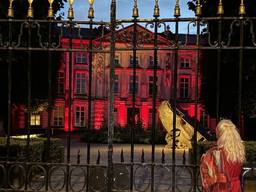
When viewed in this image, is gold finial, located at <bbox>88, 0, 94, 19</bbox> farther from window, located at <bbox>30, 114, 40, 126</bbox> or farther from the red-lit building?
window, located at <bbox>30, 114, 40, 126</bbox>

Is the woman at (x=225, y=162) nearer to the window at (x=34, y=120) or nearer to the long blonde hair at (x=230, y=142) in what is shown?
the long blonde hair at (x=230, y=142)

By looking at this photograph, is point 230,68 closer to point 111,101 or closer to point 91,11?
point 111,101

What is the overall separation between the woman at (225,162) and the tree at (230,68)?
11.8 m

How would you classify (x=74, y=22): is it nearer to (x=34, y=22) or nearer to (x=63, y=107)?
(x=34, y=22)

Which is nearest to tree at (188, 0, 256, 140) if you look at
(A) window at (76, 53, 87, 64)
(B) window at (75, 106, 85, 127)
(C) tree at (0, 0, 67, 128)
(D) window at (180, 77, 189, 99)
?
(C) tree at (0, 0, 67, 128)

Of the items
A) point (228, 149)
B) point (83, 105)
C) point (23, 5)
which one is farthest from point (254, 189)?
point (83, 105)

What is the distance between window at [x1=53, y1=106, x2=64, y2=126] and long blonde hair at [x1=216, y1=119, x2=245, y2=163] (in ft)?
154

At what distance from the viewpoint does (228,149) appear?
5.96m

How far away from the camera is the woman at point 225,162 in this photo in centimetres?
597

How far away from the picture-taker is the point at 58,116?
5269 cm

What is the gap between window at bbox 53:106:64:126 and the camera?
52.4 m

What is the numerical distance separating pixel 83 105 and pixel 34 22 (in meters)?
44.7

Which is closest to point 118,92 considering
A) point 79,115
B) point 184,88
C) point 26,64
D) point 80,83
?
point 80,83

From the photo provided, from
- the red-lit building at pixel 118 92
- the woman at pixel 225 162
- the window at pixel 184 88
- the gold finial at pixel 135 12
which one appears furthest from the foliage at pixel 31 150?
the window at pixel 184 88
